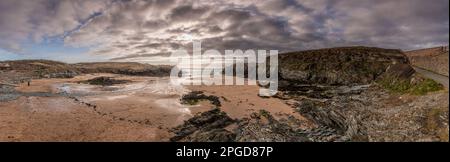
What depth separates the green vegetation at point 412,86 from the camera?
21525mm

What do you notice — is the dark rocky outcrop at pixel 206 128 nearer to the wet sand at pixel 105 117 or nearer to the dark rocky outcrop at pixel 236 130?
the dark rocky outcrop at pixel 236 130

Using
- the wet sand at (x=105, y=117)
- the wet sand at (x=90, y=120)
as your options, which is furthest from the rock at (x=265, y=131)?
the wet sand at (x=90, y=120)

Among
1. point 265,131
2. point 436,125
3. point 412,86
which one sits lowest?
point 265,131

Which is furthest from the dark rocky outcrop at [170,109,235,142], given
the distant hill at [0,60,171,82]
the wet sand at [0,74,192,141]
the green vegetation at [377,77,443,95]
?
the distant hill at [0,60,171,82]

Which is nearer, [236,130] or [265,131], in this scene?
[265,131]

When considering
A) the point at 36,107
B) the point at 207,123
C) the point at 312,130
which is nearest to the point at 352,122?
the point at 312,130

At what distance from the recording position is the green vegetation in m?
21.5

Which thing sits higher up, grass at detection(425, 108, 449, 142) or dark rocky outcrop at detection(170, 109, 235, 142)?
grass at detection(425, 108, 449, 142)

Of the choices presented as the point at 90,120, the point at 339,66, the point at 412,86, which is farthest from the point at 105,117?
the point at 339,66

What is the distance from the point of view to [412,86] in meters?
25.0

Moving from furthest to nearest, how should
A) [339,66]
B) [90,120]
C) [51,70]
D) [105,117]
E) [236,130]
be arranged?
[51,70] → [339,66] → [105,117] → [90,120] → [236,130]

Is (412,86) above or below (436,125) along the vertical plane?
above

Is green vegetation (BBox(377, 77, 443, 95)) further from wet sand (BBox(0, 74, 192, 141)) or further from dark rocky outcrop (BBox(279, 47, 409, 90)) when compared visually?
wet sand (BBox(0, 74, 192, 141))

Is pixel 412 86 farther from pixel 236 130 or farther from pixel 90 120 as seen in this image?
pixel 90 120
